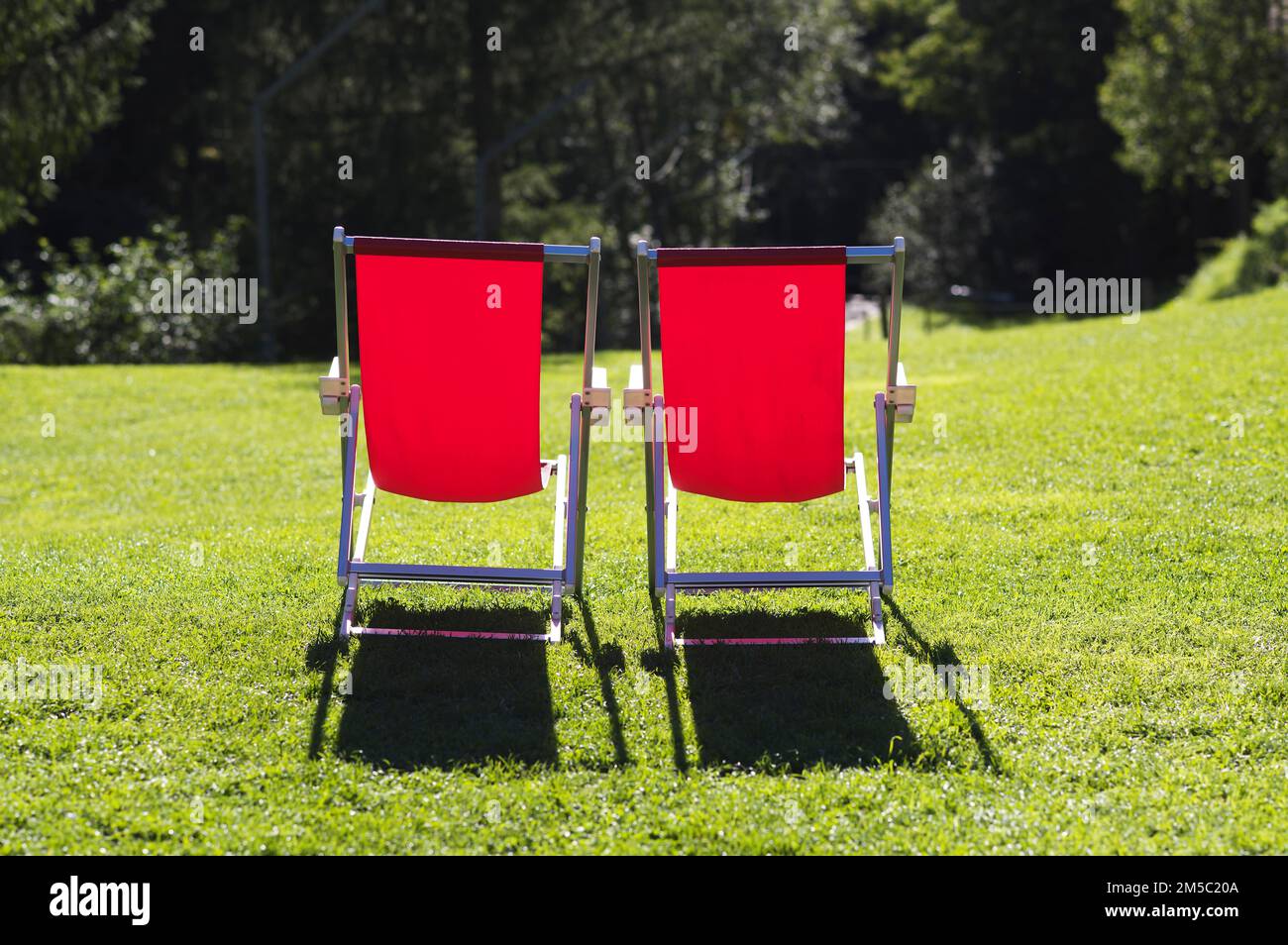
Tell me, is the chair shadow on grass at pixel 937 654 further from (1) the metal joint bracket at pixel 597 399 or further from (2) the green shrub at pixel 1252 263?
(2) the green shrub at pixel 1252 263

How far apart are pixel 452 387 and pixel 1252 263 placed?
2409 cm

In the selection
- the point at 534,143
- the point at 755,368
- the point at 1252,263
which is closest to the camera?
the point at 755,368

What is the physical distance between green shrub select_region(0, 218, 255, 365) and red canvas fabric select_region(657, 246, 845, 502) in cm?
1490

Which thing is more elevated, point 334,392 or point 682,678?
point 334,392

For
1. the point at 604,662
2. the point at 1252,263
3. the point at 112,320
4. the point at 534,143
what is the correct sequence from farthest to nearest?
1. the point at 534,143
2. the point at 1252,263
3. the point at 112,320
4. the point at 604,662

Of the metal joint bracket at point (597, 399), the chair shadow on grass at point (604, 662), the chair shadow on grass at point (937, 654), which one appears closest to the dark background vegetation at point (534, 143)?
the metal joint bracket at point (597, 399)

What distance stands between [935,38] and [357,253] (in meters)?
38.0

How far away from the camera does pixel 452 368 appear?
505 centimetres

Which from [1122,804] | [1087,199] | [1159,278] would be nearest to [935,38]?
[1087,199]

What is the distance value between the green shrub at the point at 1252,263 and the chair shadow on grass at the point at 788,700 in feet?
65.8

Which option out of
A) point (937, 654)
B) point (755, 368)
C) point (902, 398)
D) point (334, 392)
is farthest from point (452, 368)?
point (937, 654)

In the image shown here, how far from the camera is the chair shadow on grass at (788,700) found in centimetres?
398

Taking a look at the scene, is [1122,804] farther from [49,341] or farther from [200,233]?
[200,233]

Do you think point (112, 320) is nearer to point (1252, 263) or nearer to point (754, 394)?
point (754, 394)
